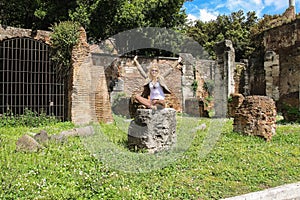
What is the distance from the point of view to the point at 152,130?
6488mm

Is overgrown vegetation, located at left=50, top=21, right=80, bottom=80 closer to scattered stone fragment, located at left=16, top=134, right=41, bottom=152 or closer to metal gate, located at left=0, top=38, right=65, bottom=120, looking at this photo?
metal gate, located at left=0, top=38, right=65, bottom=120

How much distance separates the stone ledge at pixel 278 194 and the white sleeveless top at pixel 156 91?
9.34 ft

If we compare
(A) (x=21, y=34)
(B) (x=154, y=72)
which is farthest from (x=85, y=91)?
(B) (x=154, y=72)

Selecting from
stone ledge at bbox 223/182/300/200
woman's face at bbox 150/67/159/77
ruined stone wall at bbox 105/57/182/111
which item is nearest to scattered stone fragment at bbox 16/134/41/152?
woman's face at bbox 150/67/159/77

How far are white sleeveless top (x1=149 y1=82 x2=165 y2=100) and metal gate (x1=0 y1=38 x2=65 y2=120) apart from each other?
5806mm

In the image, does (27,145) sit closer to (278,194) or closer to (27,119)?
(278,194)

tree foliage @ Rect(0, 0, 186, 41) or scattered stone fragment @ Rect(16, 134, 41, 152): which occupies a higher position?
tree foliage @ Rect(0, 0, 186, 41)

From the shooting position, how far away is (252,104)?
8648 millimetres

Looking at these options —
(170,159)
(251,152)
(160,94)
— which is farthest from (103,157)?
(251,152)

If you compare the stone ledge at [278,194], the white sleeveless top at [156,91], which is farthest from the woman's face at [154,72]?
the stone ledge at [278,194]

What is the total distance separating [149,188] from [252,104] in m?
4.83

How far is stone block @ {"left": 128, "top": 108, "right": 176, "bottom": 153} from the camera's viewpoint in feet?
21.2

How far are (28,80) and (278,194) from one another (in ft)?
33.2

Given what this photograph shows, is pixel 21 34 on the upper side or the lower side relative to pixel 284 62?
upper
